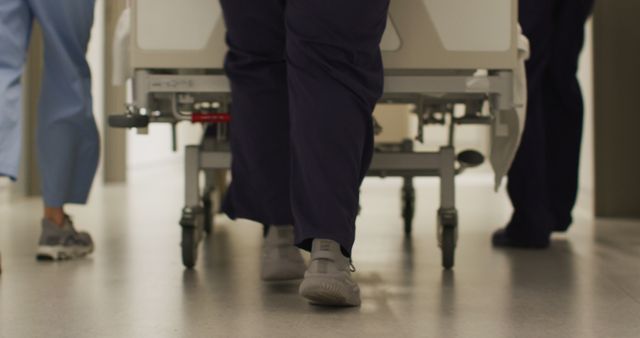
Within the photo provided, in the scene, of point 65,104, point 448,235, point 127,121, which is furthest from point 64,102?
point 448,235

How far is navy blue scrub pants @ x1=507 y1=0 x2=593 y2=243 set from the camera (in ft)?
9.05

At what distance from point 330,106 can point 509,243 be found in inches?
47.0

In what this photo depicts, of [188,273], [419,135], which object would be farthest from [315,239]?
[419,135]

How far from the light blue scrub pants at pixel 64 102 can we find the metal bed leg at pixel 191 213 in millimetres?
351

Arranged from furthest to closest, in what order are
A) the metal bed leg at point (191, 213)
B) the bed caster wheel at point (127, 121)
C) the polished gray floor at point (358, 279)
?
the metal bed leg at point (191, 213) → the bed caster wheel at point (127, 121) → the polished gray floor at point (358, 279)

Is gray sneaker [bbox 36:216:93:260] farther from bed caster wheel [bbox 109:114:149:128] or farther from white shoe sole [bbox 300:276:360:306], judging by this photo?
white shoe sole [bbox 300:276:360:306]

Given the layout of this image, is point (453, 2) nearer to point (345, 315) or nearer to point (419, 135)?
point (419, 135)

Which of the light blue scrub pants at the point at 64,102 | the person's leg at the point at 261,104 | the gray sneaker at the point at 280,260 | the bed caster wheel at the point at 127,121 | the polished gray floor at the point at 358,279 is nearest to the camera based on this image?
the polished gray floor at the point at 358,279

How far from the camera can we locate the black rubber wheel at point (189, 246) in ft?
7.57

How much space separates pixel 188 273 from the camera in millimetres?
2277

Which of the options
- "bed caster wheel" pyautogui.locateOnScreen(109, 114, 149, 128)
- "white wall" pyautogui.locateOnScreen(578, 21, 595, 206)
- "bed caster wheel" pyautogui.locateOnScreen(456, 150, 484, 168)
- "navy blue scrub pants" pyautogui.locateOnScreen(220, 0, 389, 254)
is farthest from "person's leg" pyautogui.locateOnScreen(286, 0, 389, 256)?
"white wall" pyautogui.locateOnScreen(578, 21, 595, 206)

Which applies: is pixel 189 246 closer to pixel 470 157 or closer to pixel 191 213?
pixel 191 213

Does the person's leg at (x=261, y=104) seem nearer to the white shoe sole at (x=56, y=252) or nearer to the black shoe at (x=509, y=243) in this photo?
the white shoe sole at (x=56, y=252)

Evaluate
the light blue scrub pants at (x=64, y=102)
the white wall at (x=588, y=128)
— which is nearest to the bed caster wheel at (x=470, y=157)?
the light blue scrub pants at (x=64, y=102)
